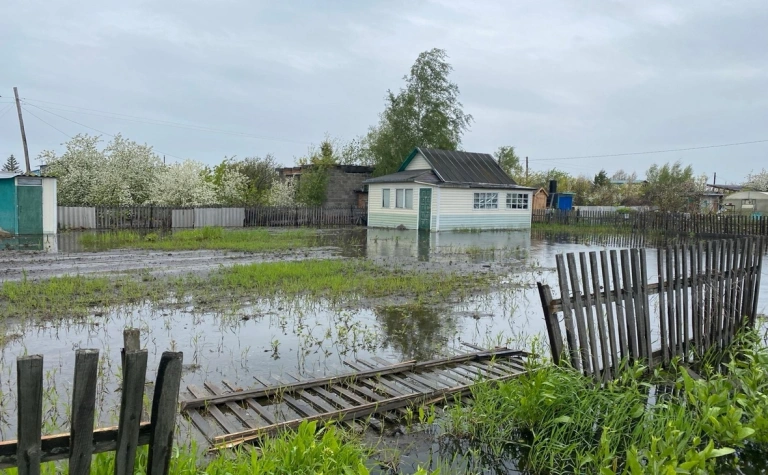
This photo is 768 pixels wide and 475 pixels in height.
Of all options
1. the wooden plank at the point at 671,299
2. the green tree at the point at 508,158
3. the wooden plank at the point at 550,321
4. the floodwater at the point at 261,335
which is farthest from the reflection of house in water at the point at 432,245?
the green tree at the point at 508,158

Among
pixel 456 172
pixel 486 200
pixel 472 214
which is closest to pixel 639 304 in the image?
pixel 472 214

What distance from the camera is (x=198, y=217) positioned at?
99.1 ft

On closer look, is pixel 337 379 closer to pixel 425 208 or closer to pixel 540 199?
pixel 425 208

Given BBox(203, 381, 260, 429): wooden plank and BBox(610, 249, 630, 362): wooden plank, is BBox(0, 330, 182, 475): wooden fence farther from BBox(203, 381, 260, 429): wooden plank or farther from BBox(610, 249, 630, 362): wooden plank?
BBox(610, 249, 630, 362): wooden plank

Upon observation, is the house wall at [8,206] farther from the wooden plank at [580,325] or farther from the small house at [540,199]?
the small house at [540,199]

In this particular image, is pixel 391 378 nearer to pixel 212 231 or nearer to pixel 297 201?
pixel 212 231

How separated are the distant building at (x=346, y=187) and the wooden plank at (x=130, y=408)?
116 feet

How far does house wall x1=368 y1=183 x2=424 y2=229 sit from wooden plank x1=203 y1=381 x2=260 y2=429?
84.6ft

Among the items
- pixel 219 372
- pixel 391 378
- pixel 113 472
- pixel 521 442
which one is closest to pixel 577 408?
pixel 521 442

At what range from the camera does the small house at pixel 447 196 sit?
1214 inches

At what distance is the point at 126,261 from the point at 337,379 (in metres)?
11.5

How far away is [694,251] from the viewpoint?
619 cm

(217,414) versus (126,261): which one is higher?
(126,261)

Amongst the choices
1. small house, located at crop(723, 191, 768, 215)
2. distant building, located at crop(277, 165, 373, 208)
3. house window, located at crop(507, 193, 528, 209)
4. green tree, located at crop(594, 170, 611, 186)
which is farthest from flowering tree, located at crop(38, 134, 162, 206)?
green tree, located at crop(594, 170, 611, 186)
